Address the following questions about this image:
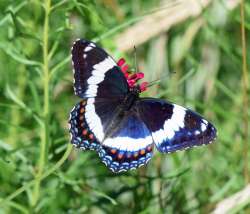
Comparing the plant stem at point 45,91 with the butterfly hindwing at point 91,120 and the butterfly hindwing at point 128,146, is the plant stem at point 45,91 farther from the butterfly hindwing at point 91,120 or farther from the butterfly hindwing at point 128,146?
the butterfly hindwing at point 128,146

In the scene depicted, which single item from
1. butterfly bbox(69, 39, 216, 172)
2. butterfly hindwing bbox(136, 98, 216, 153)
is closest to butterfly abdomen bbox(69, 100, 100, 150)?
butterfly bbox(69, 39, 216, 172)

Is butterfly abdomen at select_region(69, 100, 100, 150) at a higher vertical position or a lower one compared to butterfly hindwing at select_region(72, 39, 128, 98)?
lower

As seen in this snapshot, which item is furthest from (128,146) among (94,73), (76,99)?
(76,99)

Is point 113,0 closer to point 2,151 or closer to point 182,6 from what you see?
point 182,6

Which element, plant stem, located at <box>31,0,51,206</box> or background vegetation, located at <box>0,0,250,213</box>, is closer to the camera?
plant stem, located at <box>31,0,51,206</box>

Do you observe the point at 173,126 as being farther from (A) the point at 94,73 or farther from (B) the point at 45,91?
(B) the point at 45,91

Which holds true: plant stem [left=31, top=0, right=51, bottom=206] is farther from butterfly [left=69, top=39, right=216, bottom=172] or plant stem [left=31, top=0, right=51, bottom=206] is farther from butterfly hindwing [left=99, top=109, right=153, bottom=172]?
butterfly hindwing [left=99, top=109, right=153, bottom=172]
